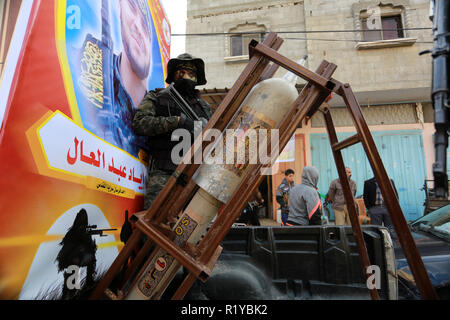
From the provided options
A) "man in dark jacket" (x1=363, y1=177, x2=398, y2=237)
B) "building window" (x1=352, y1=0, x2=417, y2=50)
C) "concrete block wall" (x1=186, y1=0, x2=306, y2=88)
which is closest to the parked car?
"man in dark jacket" (x1=363, y1=177, x2=398, y2=237)

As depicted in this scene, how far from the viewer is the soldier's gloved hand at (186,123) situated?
193 centimetres

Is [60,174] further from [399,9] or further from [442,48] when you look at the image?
[399,9]

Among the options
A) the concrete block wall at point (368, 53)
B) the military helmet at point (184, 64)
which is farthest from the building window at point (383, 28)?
the military helmet at point (184, 64)

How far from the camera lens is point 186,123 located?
1.95m

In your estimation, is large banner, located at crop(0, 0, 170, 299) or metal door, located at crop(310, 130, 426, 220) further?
metal door, located at crop(310, 130, 426, 220)

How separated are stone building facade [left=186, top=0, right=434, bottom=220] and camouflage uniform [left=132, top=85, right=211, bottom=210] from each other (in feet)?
21.2

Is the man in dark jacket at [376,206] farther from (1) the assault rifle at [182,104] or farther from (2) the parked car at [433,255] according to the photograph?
(1) the assault rifle at [182,104]

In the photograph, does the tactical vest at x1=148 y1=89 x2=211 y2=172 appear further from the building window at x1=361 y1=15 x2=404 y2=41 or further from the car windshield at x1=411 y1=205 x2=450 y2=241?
the building window at x1=361 y1=15 x2=404 y2=41

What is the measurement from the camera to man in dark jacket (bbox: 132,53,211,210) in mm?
1926

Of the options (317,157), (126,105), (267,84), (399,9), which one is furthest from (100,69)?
(399,9)

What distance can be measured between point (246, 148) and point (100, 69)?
1211 mm

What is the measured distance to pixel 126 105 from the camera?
2.04 meters

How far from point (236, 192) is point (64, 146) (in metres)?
0.96
